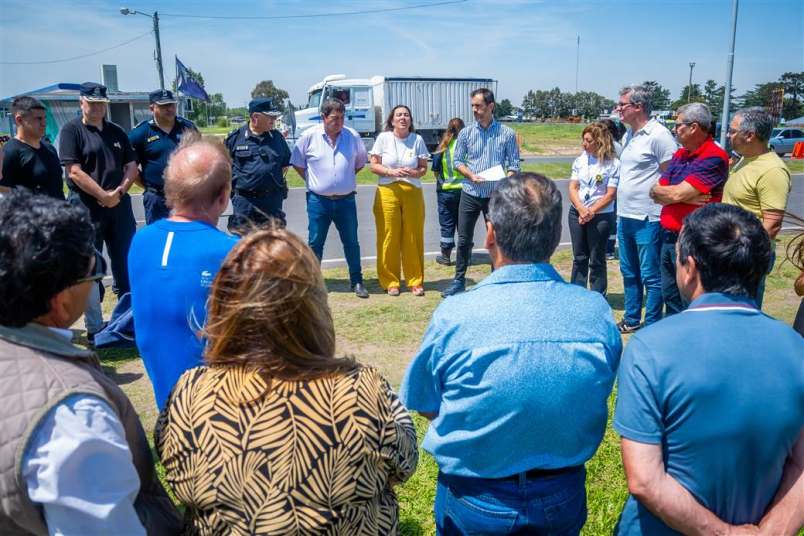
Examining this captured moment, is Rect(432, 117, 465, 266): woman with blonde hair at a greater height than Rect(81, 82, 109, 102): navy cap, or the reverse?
Rect(81, 82, 109, 102): navy cap

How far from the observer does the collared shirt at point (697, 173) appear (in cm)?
440

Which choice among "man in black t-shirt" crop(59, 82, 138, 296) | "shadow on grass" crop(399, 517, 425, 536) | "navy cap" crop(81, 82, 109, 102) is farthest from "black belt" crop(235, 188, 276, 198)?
"shadow on grass" crop(399, 517, 425, 536)

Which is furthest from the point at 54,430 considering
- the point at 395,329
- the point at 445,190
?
the point at 445,190

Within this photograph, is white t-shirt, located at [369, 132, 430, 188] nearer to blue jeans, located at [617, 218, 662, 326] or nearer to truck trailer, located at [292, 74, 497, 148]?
blue jeans, located at [617, 218, 662, 326]

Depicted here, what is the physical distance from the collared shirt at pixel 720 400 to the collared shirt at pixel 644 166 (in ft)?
11.3

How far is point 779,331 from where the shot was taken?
5.95ft

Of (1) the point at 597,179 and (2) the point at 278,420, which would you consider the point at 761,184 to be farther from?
(2) the point at 278,420

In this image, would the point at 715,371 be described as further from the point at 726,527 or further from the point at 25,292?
the point at 25,292

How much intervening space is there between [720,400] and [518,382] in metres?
0.55

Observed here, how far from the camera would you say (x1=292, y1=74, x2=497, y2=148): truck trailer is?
25.0 metres

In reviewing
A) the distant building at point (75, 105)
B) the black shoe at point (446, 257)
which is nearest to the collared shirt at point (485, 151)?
the black shoe at point (446, 257)

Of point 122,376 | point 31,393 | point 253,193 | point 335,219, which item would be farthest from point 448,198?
point 31,393

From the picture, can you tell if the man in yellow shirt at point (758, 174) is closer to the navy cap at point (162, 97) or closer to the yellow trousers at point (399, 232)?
the yellow trousers at point (399, 232)

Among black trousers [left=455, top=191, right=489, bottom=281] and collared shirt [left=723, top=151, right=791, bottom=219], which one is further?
black trousers [left=455, top=191, right=489, bottom=281]
